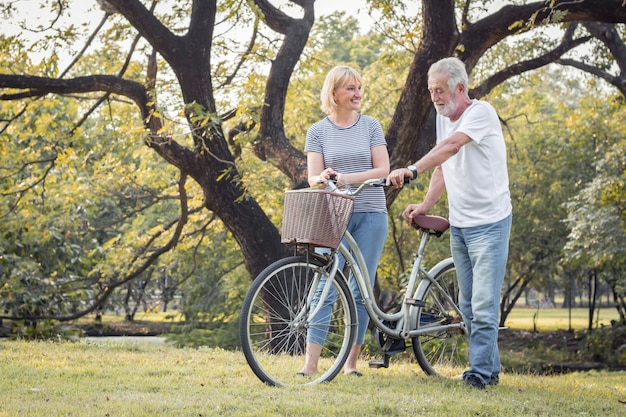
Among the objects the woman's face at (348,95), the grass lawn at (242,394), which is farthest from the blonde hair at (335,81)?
the grass lawn at (242,394)

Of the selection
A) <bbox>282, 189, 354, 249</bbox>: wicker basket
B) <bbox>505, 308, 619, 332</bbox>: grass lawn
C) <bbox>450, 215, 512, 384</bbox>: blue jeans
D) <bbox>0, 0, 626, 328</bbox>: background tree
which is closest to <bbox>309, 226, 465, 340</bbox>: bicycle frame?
<bbox>282, 189, 354, 249</bbox>: wicker basket

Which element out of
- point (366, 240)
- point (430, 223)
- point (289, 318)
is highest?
point (430, 223)

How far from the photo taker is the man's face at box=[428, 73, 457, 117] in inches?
207

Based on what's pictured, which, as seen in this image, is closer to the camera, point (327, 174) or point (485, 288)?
point (327, 174)

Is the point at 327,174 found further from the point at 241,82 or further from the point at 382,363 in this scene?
the point at 241,82

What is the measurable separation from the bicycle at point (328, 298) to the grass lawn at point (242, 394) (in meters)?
0.19

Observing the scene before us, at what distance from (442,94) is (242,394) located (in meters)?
2.25

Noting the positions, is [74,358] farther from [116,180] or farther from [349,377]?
[116,180]

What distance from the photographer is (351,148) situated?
553 cm

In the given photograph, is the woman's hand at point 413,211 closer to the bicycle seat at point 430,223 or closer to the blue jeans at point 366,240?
the bicycle seat at point 430,223

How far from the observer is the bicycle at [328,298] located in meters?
4.74

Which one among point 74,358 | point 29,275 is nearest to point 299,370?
→ point 74,358

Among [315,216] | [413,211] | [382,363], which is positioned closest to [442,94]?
[413,211]

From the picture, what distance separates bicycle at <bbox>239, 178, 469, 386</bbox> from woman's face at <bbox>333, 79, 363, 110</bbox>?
66cm
